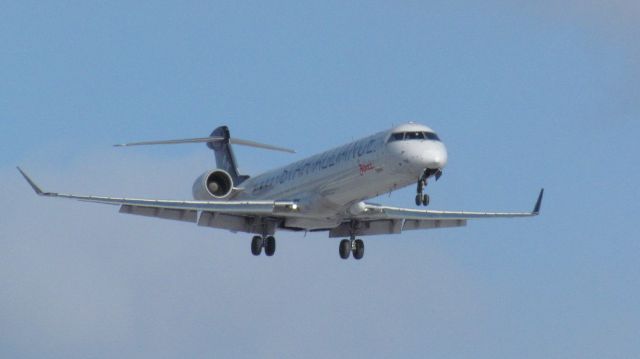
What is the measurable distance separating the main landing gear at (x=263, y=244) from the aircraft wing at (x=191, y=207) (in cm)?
119

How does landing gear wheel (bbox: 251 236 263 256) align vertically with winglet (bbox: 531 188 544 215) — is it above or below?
below

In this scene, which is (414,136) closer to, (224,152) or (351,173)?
(351,173)

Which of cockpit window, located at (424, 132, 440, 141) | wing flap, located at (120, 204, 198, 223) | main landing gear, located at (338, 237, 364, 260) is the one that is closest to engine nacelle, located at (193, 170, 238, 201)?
wing flap, located at (120, 204, 198, 223)

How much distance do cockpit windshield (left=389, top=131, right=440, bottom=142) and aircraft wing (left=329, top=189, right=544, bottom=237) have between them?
14.9 ft

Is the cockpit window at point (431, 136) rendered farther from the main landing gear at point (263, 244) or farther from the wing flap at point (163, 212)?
the wing flap at point (163, 212)

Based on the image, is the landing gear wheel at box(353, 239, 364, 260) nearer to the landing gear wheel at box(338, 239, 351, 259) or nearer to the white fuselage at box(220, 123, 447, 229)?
the landing gear wheel at box(338, 239, 351, 259)

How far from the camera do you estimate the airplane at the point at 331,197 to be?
52781mm

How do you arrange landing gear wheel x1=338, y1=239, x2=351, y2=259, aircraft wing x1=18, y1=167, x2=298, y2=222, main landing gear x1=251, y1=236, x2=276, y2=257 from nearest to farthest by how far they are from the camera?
aircraft wing x1=18, y1=167, x2=298, y2=222 → landing gear wheel x1=338, y1=239, x2=351, y2=259 → main landing gear x1=251, y1=236, x2=276, y2=257

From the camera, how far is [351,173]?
5403cm

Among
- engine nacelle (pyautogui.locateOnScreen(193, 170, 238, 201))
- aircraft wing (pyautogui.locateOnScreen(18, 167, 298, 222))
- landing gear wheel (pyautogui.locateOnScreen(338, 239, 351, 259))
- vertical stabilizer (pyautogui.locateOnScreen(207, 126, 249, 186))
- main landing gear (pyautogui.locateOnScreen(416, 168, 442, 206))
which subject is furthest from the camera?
vertical stabilizer (pyautogui.locateOnScreen(207, 126, 249, 186))

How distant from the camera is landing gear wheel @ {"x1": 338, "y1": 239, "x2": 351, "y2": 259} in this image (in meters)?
58.4

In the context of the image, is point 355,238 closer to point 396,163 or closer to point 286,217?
point 286,217

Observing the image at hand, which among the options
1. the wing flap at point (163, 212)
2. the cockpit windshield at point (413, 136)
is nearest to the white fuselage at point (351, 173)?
the cockpit windshield at point (413, 136)

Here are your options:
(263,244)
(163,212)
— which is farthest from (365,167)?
(163,212)
